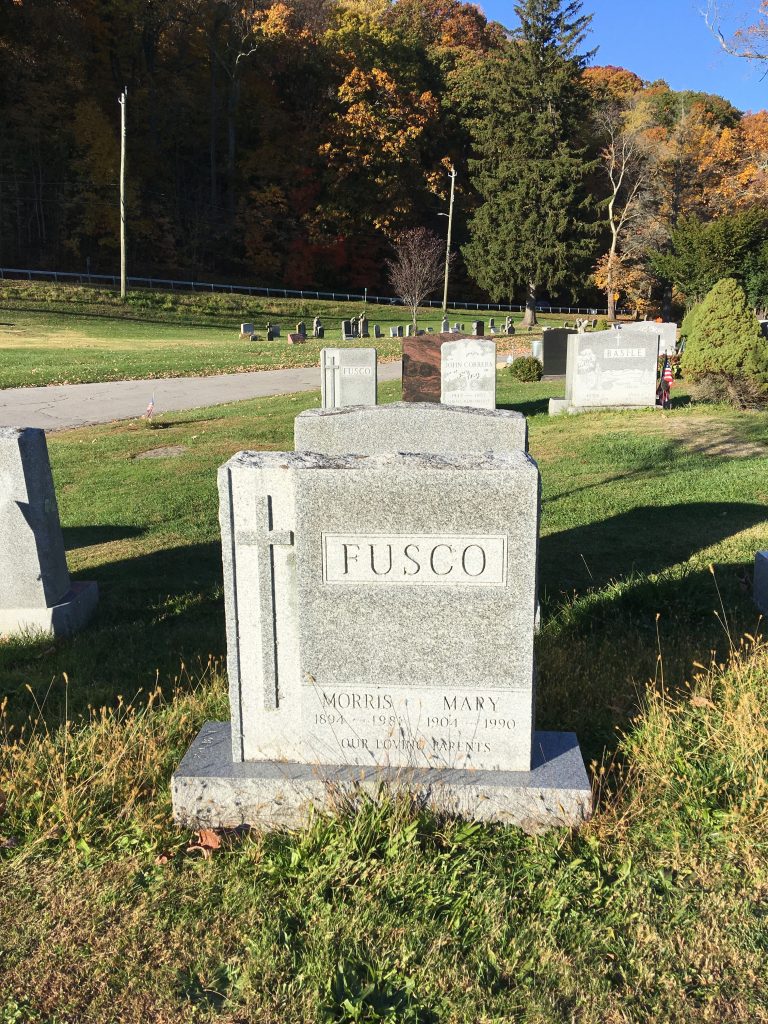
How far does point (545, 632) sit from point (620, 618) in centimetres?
56

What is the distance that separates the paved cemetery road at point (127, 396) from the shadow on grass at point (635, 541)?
12.2 meters

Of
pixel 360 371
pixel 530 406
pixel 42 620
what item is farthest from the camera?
pixel 530 406

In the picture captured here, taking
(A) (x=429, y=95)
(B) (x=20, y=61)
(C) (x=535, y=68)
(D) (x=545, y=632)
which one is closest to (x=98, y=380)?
(D) (x=545, y=632)

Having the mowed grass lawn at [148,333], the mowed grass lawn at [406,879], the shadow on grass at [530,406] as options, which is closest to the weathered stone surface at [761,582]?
the mowed grass lawn at [406,879]

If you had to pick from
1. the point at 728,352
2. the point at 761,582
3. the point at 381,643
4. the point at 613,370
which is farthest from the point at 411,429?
the point at 728,352

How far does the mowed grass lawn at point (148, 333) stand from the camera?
25.8m

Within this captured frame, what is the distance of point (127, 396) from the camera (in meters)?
21.0

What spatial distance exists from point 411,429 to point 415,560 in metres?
3.15

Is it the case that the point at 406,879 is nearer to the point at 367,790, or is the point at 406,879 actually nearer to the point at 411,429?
the point at 367,790

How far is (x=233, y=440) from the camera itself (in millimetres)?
15133

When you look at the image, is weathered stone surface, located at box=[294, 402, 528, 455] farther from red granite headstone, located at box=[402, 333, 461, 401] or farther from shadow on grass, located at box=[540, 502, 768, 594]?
red granite headstone, located at box=[402, 333, 461, 401]

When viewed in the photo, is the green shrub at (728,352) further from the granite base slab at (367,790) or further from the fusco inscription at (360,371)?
the granite base slab at (367,790)

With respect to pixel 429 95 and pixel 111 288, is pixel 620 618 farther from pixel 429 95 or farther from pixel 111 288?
pixel 429 95

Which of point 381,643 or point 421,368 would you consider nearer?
point 381,643
